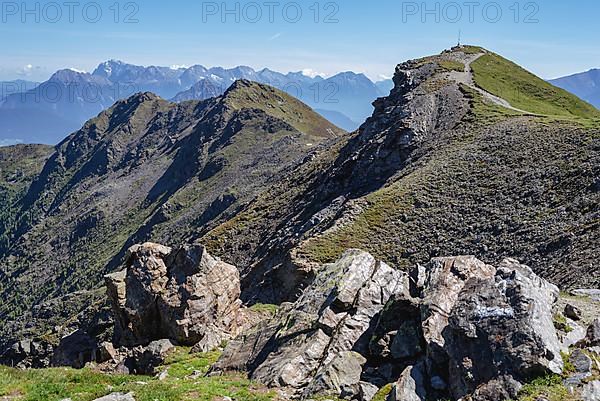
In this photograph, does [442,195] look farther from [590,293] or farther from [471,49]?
[471,49]

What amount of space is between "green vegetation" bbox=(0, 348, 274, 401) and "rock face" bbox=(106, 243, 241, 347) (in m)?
11.4

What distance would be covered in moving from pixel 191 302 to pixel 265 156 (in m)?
160

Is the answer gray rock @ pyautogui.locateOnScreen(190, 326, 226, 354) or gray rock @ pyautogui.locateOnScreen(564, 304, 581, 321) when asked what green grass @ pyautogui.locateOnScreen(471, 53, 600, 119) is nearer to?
gray rock @ pyautogui.locateOnScreen(190, 326, 226, 354)

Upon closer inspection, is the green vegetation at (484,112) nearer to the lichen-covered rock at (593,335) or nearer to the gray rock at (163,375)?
the lichen-covered rock at (593,335)

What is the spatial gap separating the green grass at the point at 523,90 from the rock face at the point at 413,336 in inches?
3129

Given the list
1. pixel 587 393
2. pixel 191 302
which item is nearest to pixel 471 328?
pixel 587 393

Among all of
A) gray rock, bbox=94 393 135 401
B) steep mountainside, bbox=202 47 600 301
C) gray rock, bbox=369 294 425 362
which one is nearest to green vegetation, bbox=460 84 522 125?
steep mountainside, bbox=202 47 600 301

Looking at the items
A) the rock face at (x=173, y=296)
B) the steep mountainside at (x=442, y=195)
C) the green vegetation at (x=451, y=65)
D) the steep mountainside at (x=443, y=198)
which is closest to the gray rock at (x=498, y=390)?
the rock face at (x=173, y=296)

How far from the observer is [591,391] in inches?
560

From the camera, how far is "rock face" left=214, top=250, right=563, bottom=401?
15852 millimetres

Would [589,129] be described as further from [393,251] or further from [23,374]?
[23,374]

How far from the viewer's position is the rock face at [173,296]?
34344 mm

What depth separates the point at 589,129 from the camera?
6122 cm

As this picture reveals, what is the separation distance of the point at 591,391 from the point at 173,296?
27.4 metres
